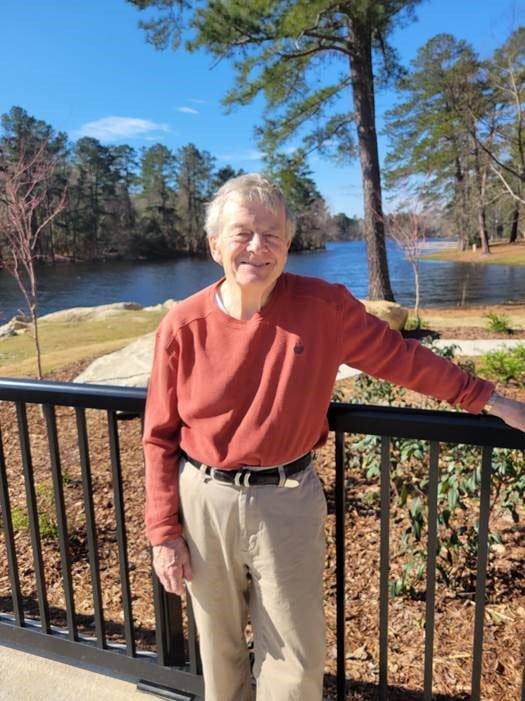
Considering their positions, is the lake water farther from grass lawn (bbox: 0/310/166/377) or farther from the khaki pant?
the khaki pant

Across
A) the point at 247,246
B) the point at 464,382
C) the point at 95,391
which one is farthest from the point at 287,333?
the point at 95,391

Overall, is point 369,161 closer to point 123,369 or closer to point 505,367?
point 123,369

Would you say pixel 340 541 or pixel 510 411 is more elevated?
pixel 510 411

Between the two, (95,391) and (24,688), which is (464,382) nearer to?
(95,391)

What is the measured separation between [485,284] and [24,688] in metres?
23.8

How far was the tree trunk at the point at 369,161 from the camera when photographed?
35.2ft

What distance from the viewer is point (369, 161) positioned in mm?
11492

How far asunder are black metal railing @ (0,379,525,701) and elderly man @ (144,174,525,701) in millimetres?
97

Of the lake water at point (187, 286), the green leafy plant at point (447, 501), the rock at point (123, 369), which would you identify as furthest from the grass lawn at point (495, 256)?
the green leafy plant at point (447, 501)

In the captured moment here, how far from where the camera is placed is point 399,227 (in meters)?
12.9

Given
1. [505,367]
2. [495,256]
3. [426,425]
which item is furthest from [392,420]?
[495,256]

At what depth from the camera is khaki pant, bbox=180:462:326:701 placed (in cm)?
123

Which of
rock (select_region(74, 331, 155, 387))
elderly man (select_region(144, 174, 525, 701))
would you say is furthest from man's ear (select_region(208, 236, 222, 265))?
rock (select_region(74, 331, 155, 387))

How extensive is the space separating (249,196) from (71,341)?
10249mm
